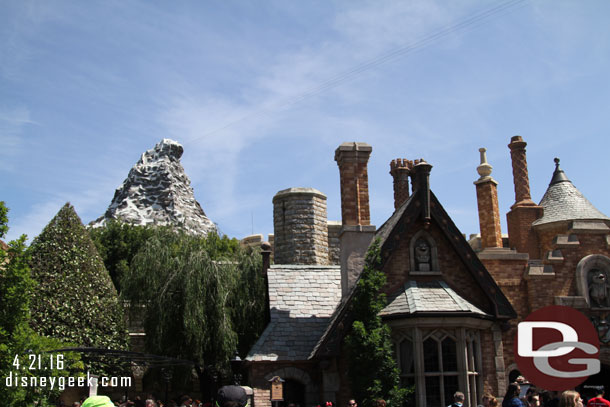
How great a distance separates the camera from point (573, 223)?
64.6ft

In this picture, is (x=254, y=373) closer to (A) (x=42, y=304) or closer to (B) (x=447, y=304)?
(B) (x=447, y=304)

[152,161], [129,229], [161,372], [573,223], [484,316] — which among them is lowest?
[161,372]

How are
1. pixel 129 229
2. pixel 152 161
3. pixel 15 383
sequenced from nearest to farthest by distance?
pixel 15 383 → pixel 129 229 → pixel 152 161

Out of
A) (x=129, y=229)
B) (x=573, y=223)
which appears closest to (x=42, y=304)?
(x=573, y=223)

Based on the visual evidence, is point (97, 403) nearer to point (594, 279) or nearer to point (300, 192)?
point (594, 279)

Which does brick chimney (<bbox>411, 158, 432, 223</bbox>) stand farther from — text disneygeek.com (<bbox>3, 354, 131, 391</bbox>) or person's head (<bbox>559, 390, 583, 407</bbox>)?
person's head (<bbox>559, 390, 583, 407</bbox>)

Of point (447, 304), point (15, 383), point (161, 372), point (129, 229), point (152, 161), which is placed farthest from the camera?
point (152, 161)

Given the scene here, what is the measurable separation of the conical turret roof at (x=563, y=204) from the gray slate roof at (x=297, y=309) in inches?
370

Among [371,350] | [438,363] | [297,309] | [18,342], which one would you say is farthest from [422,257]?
→ [18,342]

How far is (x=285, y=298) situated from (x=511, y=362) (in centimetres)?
692

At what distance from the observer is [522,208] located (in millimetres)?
25266

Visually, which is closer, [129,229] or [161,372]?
[161,372]

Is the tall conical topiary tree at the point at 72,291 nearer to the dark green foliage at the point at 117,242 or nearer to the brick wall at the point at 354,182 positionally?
the brick wall at the point at 354,182

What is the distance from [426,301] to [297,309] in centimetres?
444
